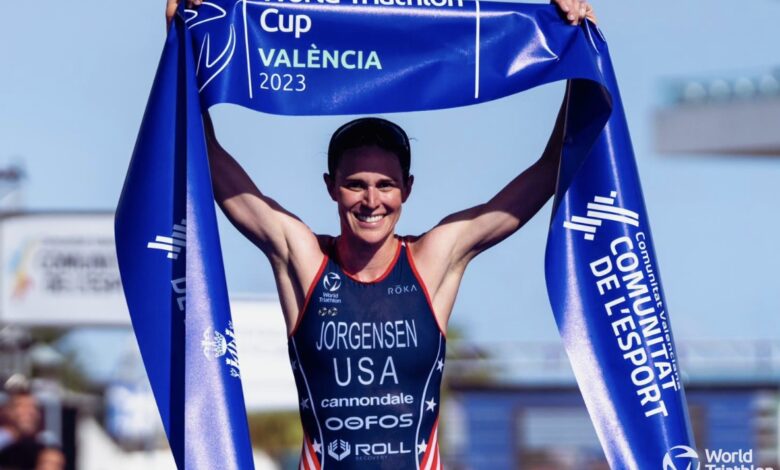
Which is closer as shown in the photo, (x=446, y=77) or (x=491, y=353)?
(x=446, y=77)

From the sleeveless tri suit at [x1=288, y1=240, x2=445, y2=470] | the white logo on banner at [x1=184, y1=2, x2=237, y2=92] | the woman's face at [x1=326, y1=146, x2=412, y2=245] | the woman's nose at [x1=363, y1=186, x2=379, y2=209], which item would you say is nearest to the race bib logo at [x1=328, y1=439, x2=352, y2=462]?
the sleeveless tri suit at [x1=288, y1=240, x2=445, y2=470]

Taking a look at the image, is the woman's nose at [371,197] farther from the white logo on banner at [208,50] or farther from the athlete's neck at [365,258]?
the white logo on banner at [208,50]

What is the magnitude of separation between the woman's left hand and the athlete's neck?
1.02 m

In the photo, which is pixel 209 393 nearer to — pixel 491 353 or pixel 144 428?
pixel 144 428

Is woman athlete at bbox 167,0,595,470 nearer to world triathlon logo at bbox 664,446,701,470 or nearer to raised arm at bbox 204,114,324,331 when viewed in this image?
raised arm at bbox 204,114,324,331

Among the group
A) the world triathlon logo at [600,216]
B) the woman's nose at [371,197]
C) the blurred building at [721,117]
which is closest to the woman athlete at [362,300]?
the woman's nose at [371,197]

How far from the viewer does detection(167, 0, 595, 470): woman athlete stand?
5.98 metres

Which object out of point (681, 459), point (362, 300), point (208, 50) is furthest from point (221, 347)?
point (681, 459)

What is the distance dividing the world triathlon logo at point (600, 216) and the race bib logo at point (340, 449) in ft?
3.91

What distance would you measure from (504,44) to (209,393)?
5.30ft

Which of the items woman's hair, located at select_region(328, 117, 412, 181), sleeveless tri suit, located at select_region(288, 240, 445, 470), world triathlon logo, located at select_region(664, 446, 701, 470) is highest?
woman's hair, located at select_region(328, 117, 412, 181)

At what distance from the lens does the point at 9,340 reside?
955 inches

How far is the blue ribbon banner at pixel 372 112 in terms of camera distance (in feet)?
19.3

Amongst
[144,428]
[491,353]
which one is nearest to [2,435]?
[144,428]
